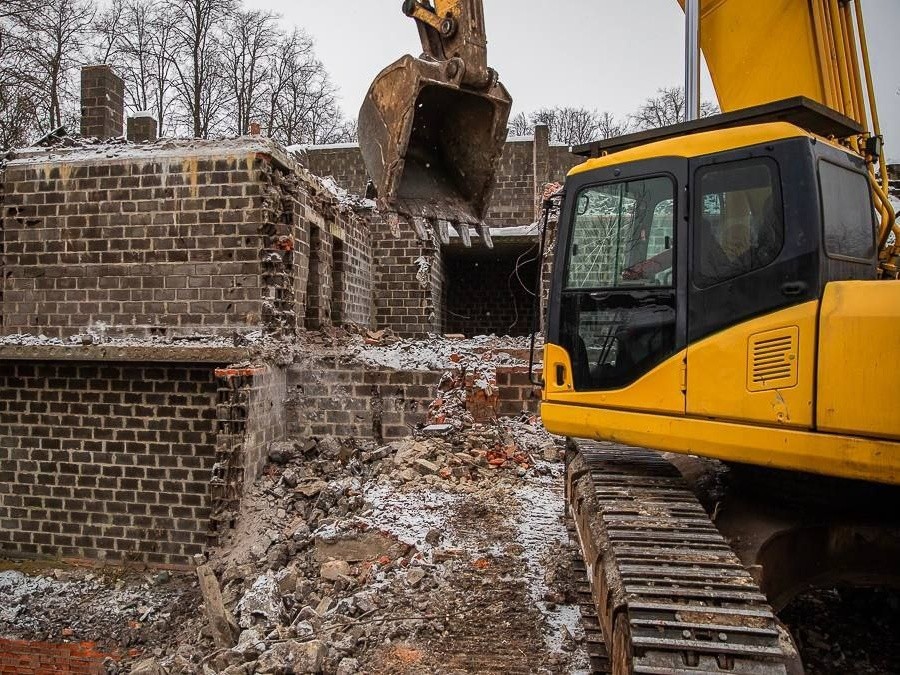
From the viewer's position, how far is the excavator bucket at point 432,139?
409 cm

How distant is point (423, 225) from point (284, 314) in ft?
14.8

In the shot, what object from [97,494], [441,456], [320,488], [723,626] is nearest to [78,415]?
[97,494]

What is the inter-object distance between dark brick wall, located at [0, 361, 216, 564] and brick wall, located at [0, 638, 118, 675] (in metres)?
1.40

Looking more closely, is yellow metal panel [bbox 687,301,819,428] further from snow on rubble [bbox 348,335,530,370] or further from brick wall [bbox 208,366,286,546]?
brick wall [bbox 208,366,286,546]

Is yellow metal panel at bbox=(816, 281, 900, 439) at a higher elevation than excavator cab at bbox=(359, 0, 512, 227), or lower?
lower

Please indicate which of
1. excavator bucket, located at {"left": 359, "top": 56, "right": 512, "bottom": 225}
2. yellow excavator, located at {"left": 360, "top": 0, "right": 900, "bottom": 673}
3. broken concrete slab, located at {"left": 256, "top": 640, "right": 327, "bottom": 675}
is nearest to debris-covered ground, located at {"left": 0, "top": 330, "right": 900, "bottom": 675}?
broken concrete slab, located at {"left": 256, "top": 640, "right": 327, "bottom": 675}

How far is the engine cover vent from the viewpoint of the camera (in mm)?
2789

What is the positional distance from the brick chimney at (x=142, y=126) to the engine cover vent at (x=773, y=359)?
37.7 feet

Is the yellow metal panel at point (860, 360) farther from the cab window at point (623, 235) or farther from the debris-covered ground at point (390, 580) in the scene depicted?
the debris-covered ground at point (390, 580)

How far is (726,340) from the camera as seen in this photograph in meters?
3.03

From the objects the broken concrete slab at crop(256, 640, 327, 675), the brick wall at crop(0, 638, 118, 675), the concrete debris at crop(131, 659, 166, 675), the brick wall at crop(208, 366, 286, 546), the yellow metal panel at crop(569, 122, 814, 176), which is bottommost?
the brick wall at crop(0, 638, 118, 675)

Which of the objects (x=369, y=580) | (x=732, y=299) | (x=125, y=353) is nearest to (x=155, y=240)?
(x=125, y=353)

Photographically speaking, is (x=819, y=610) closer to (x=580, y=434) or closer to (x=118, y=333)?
(x=580, y=434)

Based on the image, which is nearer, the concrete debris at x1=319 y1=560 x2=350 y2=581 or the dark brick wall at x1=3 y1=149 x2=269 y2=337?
the concrete debris at x1=319 y1=560 x2=350 y2=581
